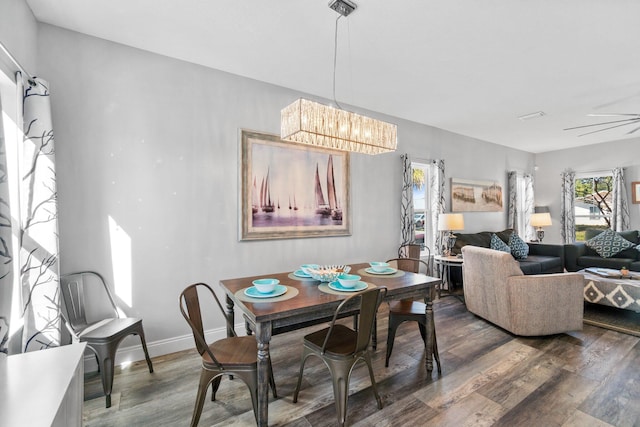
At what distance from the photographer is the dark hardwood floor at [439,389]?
1.92 metres

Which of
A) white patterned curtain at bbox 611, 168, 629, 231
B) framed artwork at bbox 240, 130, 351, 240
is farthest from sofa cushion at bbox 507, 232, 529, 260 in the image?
framed artwork at bbox 240, 130, 351, 240

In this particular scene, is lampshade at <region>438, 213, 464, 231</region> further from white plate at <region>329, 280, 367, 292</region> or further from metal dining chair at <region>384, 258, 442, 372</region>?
white plate at <region>329, 280, 367, 292</region>

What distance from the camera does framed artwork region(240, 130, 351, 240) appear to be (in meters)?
3.26

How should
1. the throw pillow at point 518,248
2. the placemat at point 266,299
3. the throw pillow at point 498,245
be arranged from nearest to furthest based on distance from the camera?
the placemat at point 266,299 < the throw pillow at point 498,245 < the throw pillow at point 518,248

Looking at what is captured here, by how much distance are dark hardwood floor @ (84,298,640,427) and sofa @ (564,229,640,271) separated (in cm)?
260

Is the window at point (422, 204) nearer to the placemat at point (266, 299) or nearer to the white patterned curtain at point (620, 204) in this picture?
the placemat at point (266, 299)

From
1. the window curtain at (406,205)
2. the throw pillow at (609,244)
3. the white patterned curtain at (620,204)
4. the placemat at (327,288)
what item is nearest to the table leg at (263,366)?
the placemat at (327,288)

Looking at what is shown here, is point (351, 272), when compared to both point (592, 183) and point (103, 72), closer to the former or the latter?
point (103, 72)

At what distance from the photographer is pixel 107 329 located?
226 cm

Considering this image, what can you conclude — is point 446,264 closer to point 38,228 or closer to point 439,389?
point 439,389

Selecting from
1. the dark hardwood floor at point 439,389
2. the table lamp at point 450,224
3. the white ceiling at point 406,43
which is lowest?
the dark hardwood floor at point 439,389

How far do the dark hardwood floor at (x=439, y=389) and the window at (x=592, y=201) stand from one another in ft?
15.0

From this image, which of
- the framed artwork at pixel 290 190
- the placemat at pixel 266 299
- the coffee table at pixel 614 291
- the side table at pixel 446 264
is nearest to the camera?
the placemat at pixel 266 299

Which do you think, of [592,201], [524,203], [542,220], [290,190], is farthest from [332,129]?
[592,201]
